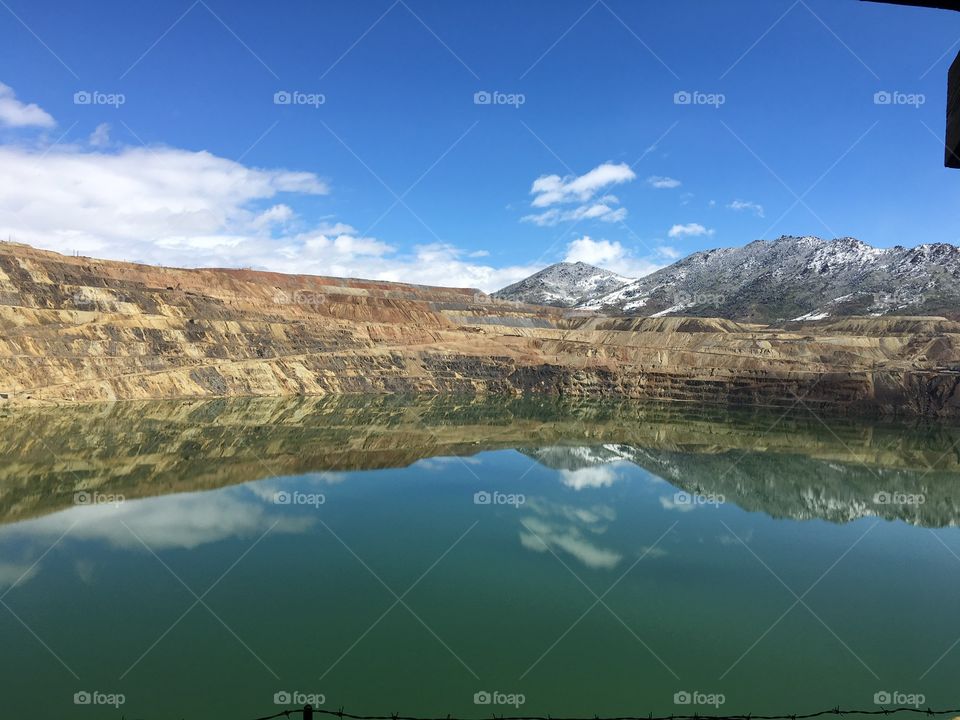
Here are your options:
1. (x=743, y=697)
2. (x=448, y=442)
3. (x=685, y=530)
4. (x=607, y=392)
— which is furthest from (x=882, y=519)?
(x=607, y=392)

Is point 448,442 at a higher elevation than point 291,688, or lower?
higher

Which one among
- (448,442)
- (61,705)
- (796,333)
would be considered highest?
(796,333)

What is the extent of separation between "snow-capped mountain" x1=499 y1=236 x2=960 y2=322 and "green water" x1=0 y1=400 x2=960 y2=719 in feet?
340

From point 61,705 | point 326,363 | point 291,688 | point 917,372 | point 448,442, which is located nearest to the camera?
point 61,705

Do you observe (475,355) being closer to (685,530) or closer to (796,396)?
(796,396)

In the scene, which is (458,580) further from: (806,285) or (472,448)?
(806,285)

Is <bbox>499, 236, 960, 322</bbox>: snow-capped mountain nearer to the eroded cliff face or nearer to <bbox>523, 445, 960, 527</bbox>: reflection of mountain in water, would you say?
the eroded cliff face

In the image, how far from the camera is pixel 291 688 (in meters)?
11.6

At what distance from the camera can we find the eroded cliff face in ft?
173

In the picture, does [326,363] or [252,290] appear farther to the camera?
[252,290]

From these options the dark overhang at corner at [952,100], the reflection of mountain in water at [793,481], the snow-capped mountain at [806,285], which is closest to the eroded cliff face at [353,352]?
the reflection of mountain in water at [793,481]

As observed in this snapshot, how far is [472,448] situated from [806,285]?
135m

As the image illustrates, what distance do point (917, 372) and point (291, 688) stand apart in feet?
218

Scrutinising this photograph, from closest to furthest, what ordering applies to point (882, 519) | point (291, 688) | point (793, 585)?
point (291, 688) < point (793, 585) < point (882, 519)
